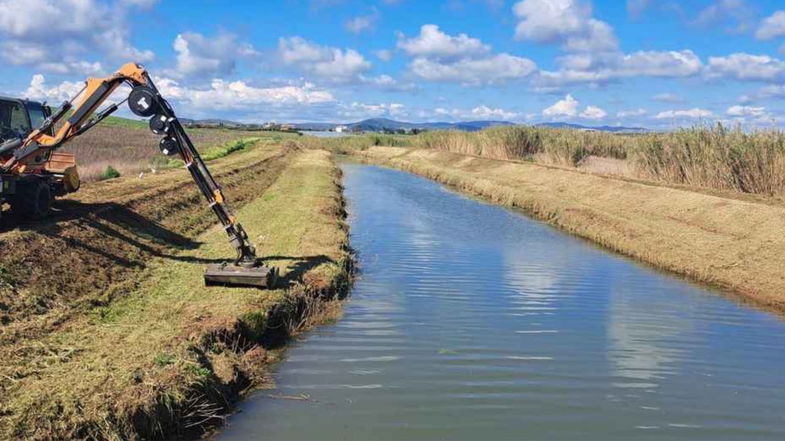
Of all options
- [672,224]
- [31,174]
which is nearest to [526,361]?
[31,174]

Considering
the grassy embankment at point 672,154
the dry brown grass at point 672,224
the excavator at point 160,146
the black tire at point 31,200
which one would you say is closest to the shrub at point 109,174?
the excavator at point 160,146

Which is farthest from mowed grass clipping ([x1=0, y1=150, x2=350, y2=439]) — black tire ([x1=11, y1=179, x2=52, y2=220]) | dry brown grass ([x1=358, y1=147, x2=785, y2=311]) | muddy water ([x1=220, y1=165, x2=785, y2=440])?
dry brown grass ([x1=358, y1=147, x2=785, y2=311])

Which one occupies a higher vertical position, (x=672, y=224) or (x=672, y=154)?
(x=672, y=154)

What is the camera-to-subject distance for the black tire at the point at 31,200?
46.6 feet

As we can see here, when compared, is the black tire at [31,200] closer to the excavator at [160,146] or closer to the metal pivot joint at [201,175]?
the excavator at [160,146]

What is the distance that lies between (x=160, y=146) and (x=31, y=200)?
4.61 metres

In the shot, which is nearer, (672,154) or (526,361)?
(526,361)

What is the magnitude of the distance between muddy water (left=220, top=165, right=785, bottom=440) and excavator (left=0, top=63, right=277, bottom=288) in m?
1.92

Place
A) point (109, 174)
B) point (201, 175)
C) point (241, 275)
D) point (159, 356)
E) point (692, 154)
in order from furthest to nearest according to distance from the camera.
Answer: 1. point (692, 154)
2. point (109, 174)
3. point (201, 175)
4. point (241, 275)
5. point (159, 356)

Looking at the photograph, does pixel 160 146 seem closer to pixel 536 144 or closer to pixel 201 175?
pixel 201 175

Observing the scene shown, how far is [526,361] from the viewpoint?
9.91 m

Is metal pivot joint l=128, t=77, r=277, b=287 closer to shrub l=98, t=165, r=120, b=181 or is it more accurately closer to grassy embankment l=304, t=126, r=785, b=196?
shrub l=98, t=165, r=120, b=181

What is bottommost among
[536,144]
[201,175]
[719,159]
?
[201,175]

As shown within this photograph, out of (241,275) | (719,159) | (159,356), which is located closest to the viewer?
(159,356)
